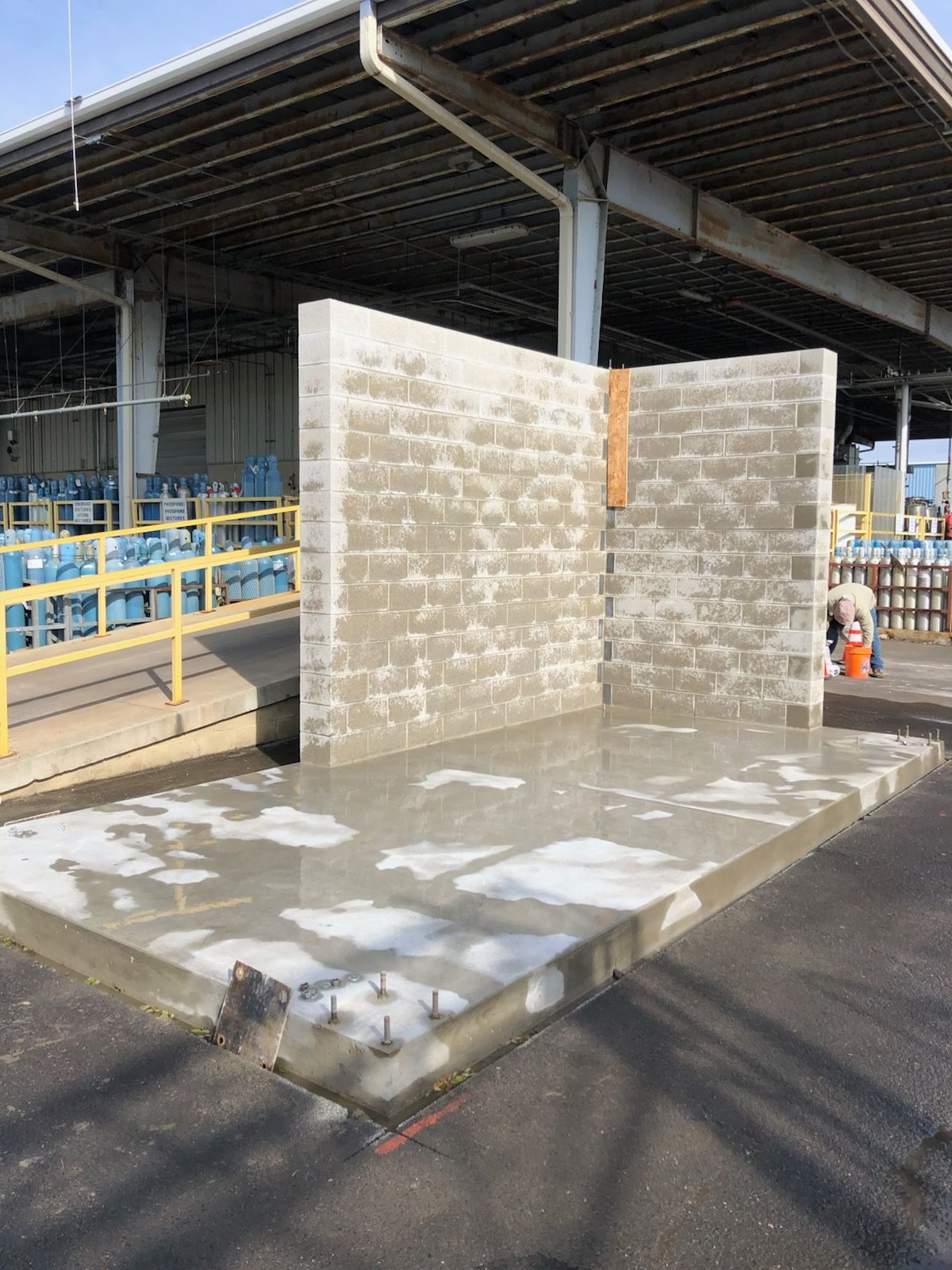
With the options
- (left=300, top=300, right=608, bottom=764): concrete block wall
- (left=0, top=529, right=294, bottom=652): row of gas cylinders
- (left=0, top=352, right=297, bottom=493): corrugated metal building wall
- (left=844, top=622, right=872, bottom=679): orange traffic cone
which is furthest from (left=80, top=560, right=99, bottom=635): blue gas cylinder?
(left=0, top=352, right=297, bottom=493): corrugated metal building wall

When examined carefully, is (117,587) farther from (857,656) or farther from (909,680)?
(909,680)

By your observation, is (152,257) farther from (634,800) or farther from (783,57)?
(634,800)

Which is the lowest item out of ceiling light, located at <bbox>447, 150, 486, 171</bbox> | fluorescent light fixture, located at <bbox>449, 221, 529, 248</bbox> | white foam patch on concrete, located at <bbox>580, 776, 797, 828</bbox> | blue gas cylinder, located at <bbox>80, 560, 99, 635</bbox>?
white foam patch on concrete, located at <bbox>580, 776, 797, 828</bbox>

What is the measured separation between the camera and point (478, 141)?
1366cm

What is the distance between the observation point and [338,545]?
7027mm

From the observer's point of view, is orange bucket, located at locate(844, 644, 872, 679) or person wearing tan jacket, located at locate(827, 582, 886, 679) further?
orange bucket, located at locate(844, 644, 872, 679)

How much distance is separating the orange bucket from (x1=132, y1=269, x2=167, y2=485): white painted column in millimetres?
16949

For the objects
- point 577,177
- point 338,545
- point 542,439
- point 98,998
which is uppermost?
point 577,177

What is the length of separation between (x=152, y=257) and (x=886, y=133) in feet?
52.8

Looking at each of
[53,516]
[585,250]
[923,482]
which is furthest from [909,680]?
[923,482]

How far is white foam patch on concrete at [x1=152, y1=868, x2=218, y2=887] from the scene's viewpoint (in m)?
4.79

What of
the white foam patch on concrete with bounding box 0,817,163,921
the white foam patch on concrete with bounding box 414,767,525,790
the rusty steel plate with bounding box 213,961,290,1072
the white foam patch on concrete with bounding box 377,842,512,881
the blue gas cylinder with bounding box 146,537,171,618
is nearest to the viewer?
the rusty steel plate with bounding box 213,961,290,1072

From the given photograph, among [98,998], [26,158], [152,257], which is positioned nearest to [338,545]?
[98,998]

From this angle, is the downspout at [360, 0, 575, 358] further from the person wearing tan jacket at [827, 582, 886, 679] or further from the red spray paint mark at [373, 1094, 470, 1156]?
the red spray paint mark at [373, 1094, 470, 1156]
